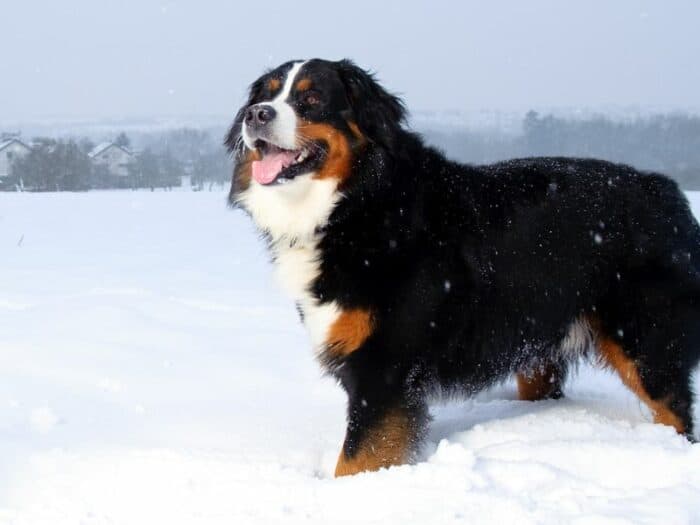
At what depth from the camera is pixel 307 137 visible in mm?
3809

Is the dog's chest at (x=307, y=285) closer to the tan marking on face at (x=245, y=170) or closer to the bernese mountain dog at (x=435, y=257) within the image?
the bernese mountain dog at (x=435, y=257)

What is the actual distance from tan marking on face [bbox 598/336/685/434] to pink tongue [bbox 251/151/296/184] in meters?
1.95

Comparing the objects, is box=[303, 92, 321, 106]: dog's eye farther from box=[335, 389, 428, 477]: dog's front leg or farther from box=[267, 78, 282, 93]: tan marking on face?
box=[335, 389, 428, 477]: dog's front leg

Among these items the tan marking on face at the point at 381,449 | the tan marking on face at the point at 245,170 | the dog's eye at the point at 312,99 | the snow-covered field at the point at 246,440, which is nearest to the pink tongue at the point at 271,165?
the tan marking on face at the point at 245,170

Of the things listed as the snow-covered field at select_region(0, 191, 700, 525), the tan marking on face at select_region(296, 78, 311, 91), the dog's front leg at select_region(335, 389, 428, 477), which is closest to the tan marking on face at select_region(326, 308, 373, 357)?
the dog's front leg at select_region(335, 389, 428, 477)

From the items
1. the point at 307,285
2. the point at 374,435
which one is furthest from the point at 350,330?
the point at 374,435

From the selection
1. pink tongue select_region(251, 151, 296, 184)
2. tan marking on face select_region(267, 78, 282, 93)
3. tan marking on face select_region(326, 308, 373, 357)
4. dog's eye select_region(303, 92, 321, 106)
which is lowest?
tan marking on face select_region(326, 308, 373, 357)

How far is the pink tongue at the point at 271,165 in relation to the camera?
12.6ft

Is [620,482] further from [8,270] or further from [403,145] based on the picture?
[8,270]

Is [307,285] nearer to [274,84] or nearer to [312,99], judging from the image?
[312,99]

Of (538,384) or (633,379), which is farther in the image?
(538,384)

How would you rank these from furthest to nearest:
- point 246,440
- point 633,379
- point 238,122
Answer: point 238,122, point 633,379, point 246,440

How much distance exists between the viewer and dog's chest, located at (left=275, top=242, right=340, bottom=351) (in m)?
3.78

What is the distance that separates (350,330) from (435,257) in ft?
1.83
